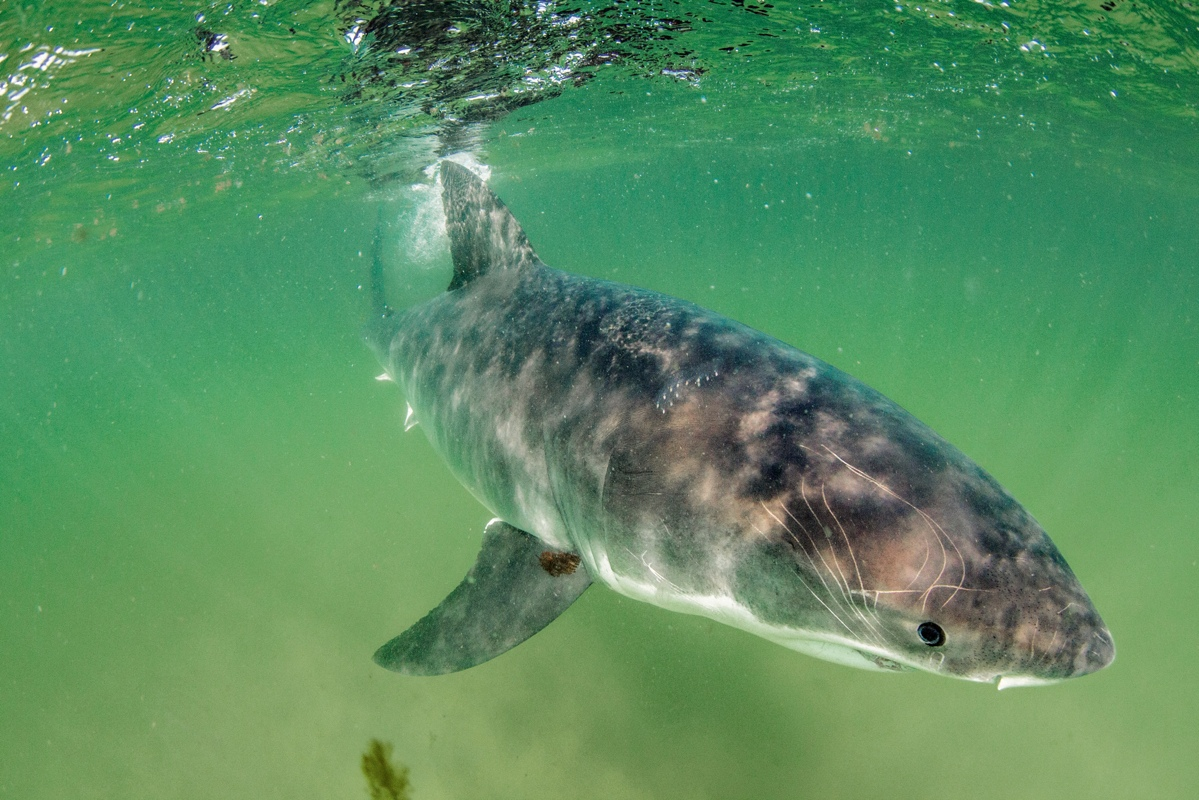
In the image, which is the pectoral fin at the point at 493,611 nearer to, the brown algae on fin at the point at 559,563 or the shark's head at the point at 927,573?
the brown algae on fin at the point at 559,563

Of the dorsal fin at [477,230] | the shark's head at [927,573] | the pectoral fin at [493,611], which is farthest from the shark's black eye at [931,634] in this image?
the dorsal fin at [477,230]

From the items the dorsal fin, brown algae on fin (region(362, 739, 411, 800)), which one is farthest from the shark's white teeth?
brown algae on fin (region(362, 739, 411, 800))

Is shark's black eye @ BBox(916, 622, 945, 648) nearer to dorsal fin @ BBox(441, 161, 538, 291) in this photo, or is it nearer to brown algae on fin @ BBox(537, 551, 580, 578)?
brown algae on fin @ BBox(537, 551, 580, 578)

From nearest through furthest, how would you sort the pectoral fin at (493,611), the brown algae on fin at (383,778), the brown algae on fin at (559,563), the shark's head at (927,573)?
the shark's head at (927,573)
the pectoral fin at (493,611)
the brown algae on fin at (559,563)
the brown algae on fin at (383,778)

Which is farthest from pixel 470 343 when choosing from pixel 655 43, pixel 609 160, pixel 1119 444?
pixel 609 160

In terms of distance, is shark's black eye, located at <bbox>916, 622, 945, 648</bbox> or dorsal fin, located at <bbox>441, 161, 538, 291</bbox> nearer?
shark's black eye, located at <bbox>916, 622, 945, 648</bbox>

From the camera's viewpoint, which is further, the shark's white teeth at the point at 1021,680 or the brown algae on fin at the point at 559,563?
the brown algae on fin at the point at 559,563

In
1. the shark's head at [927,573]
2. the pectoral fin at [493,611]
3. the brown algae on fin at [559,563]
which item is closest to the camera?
the shark's head at [927,573]

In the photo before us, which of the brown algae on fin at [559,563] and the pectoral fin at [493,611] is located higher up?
the brown algae on fin at [559,563]

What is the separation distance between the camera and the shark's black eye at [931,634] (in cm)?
197

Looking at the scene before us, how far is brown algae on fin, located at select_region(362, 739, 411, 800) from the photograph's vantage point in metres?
5.55

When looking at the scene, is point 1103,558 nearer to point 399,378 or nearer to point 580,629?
point 580,629

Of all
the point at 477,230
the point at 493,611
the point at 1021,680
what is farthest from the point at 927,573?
the point at 477,230

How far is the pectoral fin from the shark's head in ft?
4.71
